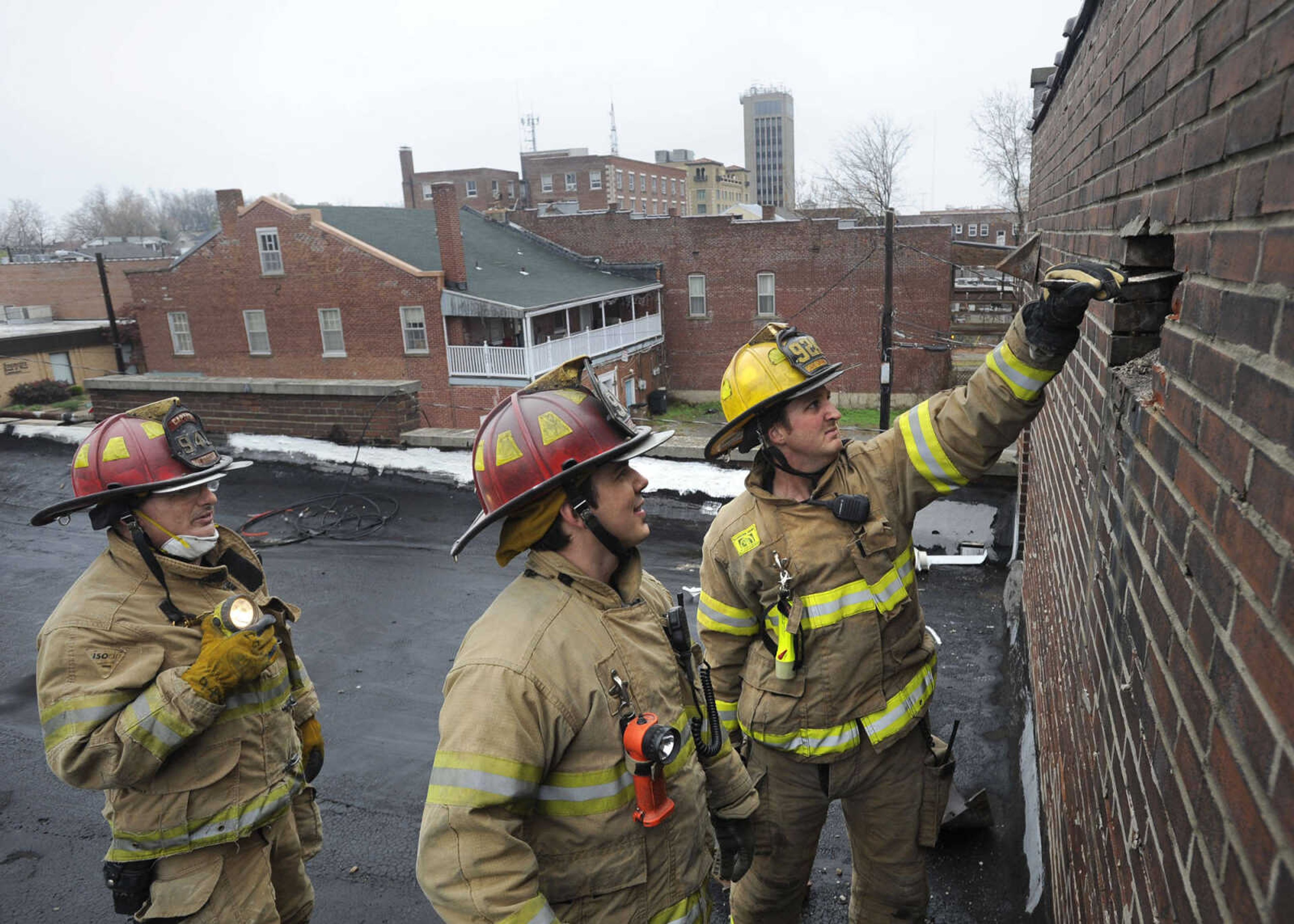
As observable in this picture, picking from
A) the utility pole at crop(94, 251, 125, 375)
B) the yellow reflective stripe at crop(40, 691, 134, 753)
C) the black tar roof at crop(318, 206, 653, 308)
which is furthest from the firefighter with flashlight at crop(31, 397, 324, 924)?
the utility pole at crop(94, 251, 125, 375)

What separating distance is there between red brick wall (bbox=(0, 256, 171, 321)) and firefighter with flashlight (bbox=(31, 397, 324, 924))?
163 ft

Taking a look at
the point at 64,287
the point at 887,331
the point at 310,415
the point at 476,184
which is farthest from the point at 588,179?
the point at 310,415

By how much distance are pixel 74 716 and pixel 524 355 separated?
68.2 ft

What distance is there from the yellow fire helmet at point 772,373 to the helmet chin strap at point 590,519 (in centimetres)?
99

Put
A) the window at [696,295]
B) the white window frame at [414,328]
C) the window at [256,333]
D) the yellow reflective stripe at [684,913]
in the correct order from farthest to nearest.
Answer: the window at [696,295] → the window at [256,333] → the white window frame at [414,328] → the yellow reflective stripe at [684,913]

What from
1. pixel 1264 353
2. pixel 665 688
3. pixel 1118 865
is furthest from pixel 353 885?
pixel 1264 353

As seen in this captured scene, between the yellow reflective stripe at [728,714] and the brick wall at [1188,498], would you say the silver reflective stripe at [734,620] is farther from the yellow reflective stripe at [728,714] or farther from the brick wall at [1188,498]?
the brick wall at [1188,498]

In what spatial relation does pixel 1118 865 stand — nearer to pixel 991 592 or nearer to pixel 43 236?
pixel 991 592

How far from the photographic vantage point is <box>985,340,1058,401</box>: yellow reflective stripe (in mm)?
2490

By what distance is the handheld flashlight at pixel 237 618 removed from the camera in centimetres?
295

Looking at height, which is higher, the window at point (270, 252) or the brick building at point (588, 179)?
the brick building at point (588, 179)

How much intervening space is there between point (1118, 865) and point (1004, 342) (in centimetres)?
145

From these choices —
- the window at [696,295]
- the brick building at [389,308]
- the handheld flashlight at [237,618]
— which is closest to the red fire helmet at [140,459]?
the handheld flashlight at [237,618]

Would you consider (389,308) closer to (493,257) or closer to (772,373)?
(493,257)
